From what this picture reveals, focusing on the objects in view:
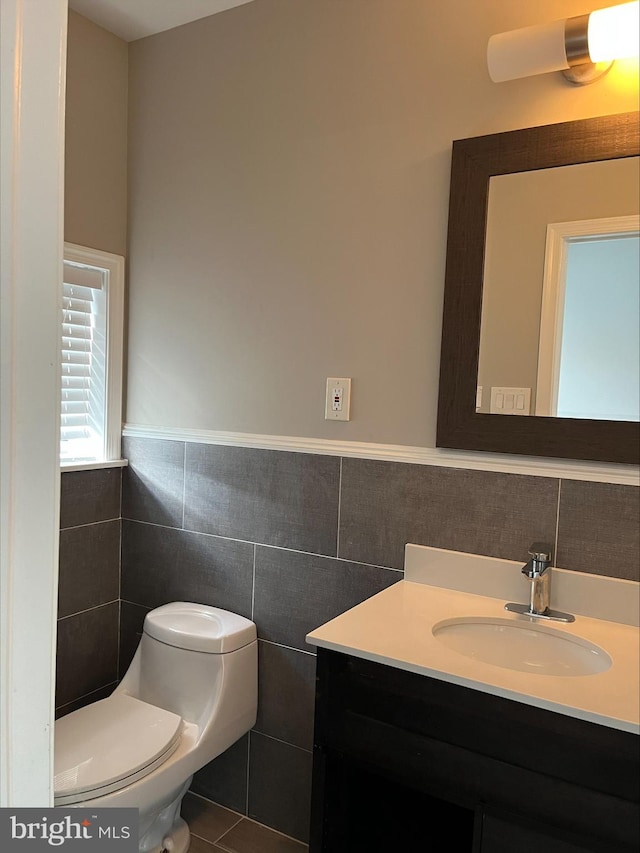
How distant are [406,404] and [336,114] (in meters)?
0.85

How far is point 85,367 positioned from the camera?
2311mm

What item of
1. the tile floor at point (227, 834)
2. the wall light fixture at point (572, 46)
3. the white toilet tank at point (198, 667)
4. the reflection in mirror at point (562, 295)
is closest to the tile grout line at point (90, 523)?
the white toilet tank at point (198, 667)

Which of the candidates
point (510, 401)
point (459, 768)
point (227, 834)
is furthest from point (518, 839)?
point (227, 834)

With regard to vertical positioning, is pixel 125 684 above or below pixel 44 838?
below

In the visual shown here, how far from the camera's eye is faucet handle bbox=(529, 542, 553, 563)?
1.54 m

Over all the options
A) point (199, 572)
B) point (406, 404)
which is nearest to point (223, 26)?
point (406, 404)

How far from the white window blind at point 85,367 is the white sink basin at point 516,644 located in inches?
55.0

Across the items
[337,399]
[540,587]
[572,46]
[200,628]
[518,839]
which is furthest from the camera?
[200,628]

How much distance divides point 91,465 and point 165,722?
88cm

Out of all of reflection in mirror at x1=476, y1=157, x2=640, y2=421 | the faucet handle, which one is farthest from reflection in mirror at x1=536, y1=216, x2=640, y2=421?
the faucet handle

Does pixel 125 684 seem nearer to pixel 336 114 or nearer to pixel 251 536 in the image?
pixel 251 536

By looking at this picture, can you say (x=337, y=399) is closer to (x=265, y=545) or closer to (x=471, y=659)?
(x=265, y=545)

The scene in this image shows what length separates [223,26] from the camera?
208 centimetres

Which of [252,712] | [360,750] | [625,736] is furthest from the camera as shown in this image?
[252,712]
